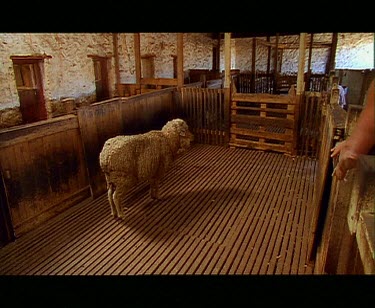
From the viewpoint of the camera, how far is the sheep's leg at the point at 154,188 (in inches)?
188

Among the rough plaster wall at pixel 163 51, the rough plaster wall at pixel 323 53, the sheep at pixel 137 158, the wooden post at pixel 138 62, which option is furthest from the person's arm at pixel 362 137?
the rough plaster wall at pixel 323 53

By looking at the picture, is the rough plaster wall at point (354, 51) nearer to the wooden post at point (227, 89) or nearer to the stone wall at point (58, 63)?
the wooden post at point (227, 89)

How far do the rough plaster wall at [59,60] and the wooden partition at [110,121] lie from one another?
243 centimetres

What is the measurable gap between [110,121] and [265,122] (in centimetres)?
356

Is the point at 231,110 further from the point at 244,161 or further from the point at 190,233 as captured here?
the point at 190,233

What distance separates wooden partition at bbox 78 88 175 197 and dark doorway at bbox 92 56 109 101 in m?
2.72

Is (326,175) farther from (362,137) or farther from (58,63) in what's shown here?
(58,63)

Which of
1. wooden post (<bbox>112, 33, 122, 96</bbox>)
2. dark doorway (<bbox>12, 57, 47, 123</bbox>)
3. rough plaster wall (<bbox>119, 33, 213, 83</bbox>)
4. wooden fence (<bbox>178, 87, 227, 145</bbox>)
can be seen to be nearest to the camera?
dark doorway (<bbox>12, 57, 47, 123</bbox>)

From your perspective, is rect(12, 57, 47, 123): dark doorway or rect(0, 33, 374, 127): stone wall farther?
rect(12, 57, 47, 123): dark doorway

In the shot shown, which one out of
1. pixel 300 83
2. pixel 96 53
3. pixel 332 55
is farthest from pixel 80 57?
Result: pixel 332 55

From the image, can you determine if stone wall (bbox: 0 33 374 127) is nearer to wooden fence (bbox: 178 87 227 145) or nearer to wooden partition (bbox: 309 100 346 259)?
wooden partition (bbox: 309 100 346 259)

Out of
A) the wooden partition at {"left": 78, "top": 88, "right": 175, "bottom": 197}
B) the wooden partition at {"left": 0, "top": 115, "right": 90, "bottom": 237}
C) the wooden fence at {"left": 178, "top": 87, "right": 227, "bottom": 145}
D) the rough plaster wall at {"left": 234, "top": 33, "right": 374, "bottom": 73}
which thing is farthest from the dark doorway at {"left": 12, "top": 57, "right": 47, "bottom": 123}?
the rough plaster wall at {"left": 234, "top": 33, "right": 374, "bottom": 73}

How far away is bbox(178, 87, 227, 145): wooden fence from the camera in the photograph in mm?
7406
